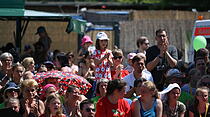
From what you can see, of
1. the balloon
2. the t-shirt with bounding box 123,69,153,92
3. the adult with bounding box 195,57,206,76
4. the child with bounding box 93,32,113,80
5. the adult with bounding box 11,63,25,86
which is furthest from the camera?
the balloon

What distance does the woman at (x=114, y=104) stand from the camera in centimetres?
895

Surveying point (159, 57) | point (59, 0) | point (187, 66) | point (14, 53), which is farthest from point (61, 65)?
point (59, 0)

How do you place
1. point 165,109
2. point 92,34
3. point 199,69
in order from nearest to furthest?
point 165,109, point 199,69, point 92,34

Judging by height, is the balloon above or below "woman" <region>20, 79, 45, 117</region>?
above

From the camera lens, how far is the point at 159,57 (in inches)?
419

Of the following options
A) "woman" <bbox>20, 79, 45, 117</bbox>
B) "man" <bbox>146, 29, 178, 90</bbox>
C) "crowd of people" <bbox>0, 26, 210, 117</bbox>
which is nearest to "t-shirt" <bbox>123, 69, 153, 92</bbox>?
"crowd of people" <bbox>0, 26, 210, 117</bbox>

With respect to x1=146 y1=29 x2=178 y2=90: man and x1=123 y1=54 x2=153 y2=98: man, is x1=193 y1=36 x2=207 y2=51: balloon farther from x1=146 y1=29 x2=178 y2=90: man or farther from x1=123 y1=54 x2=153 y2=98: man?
x1=123 y1=54 x2=153 y2=98: man

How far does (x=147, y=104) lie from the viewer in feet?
30.0

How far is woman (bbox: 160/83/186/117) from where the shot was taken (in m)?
9.64

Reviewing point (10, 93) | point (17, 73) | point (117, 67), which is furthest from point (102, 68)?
point (10, 93)

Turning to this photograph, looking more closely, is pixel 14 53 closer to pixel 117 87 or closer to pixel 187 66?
pixel 187 66

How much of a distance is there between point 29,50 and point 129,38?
5781 millimetres

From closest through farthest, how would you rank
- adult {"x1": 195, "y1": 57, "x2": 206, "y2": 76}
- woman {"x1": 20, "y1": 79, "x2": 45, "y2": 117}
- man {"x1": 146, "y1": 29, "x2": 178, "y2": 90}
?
woman {"x1": 20, "y1": 79, "x2": 45, "y2": 117} → man {"x1": 146, "y1": 29, "x2": 178, "y2": 90} → adult {"x1": 195, "y1": 57, "x2": 206, "y2": 76}

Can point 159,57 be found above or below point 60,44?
above
